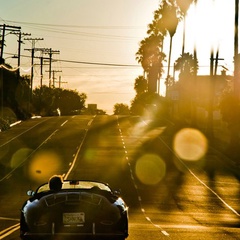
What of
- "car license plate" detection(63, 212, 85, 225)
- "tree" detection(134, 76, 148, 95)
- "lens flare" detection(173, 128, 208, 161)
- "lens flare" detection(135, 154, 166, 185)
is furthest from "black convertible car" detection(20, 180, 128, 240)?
"tree" detection(134, 76, 148, 95)

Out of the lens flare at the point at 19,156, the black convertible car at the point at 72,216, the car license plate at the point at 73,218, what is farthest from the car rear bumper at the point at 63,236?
the lens flare at the point at 19,156

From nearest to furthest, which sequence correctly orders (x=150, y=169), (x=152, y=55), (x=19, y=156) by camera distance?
1. (x=150, y=169)
2. (x=19, y=156)
3. (x=152, y=55)

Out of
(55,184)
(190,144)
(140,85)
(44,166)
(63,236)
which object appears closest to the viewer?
(63,236)

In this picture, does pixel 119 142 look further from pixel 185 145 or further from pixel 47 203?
pixel 47 203

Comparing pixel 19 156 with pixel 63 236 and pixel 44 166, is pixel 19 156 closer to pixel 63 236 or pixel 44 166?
pixel 44 166

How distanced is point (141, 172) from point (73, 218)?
35469 mm

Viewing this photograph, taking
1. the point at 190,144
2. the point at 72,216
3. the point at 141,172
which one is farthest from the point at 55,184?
the point at 190,144

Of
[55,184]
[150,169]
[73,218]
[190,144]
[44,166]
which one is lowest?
[44,166]

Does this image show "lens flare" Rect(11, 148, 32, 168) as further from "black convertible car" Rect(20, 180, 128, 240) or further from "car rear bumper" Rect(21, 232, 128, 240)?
"car rear bumper" Rect(21, 232, 128, 240)

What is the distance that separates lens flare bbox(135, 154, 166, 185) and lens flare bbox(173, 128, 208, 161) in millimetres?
2951

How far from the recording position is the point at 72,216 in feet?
43.8

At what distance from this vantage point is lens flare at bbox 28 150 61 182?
150ft

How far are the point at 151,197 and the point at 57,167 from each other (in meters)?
14.7

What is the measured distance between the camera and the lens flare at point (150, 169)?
148ft
